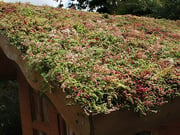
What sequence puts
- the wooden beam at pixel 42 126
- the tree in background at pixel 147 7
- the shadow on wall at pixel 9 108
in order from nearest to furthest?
the wooden beam at pixel 42 126, the shadow on wall at pixel 9 108, the tree in background at pixel 147 7

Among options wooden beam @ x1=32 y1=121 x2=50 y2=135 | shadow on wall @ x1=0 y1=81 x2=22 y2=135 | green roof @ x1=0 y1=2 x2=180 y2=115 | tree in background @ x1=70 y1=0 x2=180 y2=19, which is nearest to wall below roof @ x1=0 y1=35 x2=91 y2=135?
green roof @ x1=0 y1=2 x2=180 y2=115

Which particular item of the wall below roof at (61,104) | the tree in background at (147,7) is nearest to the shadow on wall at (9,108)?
the tree in background at (147,7)

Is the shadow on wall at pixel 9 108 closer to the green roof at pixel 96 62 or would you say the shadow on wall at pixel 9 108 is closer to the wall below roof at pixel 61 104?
the green roof at pixel 96 62

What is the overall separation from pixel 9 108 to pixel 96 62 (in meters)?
6.95

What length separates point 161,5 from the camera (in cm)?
1125

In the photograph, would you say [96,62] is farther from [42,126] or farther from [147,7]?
[147,7]

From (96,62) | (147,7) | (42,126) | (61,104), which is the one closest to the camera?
(61,104)

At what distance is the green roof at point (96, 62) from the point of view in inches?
65.7

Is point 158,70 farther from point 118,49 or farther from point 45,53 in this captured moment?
point 45,53

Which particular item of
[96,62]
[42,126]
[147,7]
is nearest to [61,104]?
[96,62]

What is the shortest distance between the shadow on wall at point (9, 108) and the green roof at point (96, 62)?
17.4 ft

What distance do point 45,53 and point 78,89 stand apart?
673mm

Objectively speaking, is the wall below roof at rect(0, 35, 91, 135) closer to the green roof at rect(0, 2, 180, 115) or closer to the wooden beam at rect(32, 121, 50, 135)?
the green roof at rect(0, 2, 180, 115)

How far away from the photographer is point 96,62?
211 cm
